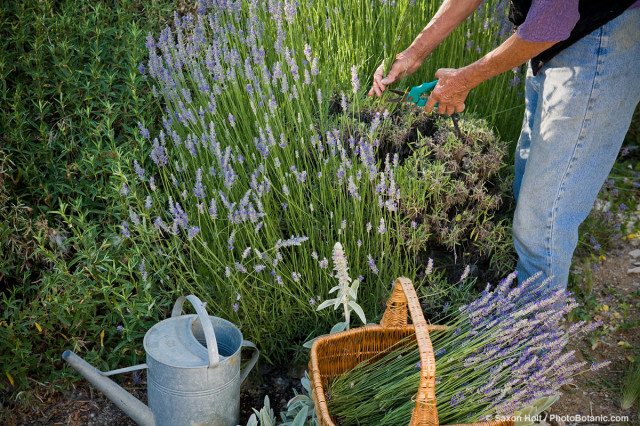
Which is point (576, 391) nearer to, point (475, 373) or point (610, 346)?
point (610, 346)

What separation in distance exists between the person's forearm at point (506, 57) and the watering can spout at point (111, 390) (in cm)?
161

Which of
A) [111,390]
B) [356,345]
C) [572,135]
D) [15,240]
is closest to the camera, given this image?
[111,390]

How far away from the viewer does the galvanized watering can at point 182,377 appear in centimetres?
177

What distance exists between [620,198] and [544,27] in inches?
85.8

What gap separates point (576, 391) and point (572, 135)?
45.4 inches

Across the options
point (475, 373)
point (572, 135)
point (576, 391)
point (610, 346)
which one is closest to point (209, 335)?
point (475, 373)

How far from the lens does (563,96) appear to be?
1.95 metres

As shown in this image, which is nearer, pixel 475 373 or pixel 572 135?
pixel 475 373

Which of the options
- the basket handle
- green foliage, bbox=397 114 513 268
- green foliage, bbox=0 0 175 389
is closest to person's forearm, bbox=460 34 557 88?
green foliage, bbox=397 114 513 268

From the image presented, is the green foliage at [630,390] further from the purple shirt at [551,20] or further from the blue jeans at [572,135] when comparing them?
the purple shirt at [551,20]

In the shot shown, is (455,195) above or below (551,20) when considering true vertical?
Result: below

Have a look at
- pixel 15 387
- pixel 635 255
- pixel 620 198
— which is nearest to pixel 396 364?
pixel 15 387

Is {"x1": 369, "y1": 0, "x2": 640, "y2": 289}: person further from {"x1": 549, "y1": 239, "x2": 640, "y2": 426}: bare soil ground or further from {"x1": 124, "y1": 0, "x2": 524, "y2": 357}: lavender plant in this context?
{"x1": 549, "y1": 239, "x2": 640, "y2": 426}: bare soil ground

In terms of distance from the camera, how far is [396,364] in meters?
1.99
